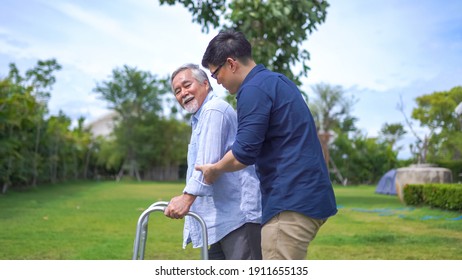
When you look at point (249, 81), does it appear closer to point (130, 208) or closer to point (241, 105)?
point (241, 105)

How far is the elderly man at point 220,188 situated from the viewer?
186cm

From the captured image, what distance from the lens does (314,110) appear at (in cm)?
2836

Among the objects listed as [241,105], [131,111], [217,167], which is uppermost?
[131,111]

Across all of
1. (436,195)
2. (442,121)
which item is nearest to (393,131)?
(442,121)

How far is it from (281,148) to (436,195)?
822 centimetres

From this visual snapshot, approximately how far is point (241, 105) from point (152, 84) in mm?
28891

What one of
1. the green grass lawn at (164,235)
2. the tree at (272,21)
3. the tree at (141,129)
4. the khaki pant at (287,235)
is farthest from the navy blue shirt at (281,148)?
the tree at (141,129)

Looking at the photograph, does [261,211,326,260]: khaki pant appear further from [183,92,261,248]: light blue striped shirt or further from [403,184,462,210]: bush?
[403,184,462,210]: bush

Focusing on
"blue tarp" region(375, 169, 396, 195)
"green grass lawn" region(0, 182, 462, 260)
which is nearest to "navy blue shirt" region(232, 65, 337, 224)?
"green grass lawn" region(0, 182, 462, 260)

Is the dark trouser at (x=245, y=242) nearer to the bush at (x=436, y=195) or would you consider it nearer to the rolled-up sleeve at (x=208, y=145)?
the rolled-up sleeve at (x=208, y=145)

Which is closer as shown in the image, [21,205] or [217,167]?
[217,167]
